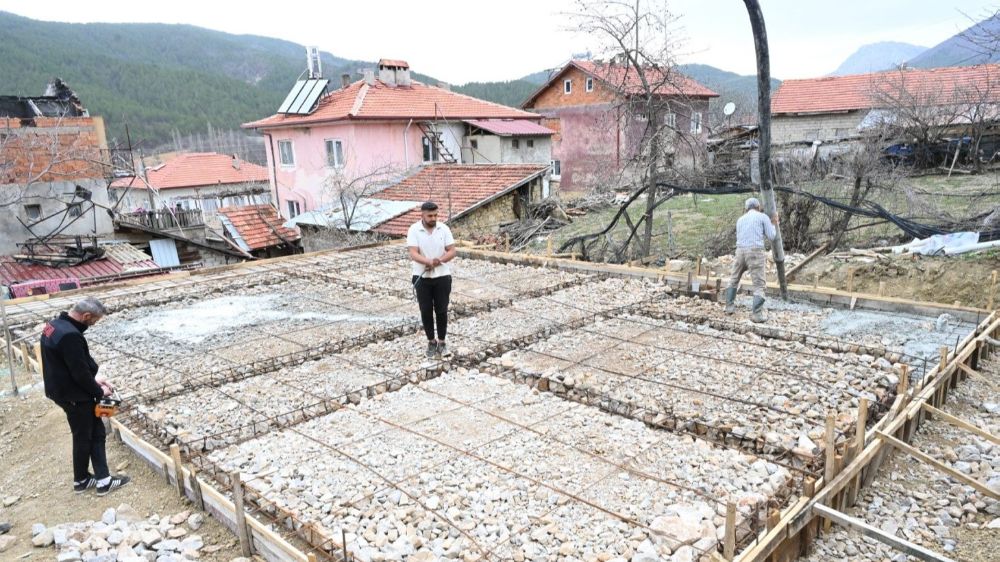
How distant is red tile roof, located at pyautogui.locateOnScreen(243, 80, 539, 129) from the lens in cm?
1559

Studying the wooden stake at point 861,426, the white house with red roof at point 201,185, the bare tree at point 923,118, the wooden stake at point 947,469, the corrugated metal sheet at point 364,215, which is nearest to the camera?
the wooden stake at point 947,469

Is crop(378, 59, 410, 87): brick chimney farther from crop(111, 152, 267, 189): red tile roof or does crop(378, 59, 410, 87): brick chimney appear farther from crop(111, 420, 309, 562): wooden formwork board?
crop(111, 420, 309, 562): wooden formwork board

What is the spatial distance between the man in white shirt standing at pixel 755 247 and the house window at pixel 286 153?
1444cm

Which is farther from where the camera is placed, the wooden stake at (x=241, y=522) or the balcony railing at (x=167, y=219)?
the balcony railing at (x=167, y=219)

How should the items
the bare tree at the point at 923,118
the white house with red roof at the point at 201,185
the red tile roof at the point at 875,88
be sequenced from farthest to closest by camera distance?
the white house with red roof at the point at 201,185 → the red tile roof at the point at 875,88 → the bare tree at the point at 923,118

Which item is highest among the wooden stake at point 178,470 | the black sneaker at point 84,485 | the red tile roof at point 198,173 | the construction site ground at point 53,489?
the red tile roof at point 198,173

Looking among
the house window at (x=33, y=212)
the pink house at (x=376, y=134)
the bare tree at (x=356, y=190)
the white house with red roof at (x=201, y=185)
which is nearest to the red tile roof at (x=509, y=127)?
the pink house at (x=376, y=134)

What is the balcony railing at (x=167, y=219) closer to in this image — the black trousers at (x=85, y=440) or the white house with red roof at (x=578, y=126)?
the white house with red roof at (x=578, y=126)

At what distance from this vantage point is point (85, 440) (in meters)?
3.24

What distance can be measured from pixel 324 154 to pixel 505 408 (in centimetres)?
1368

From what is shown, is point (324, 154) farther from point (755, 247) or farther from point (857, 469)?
point (857, 469)

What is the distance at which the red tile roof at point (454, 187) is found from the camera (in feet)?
41.3

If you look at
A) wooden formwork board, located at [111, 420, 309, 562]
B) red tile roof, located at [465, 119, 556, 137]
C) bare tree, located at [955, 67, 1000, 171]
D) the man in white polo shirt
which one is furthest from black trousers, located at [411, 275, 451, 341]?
bare tree, located at [955, 67, 1000, 171]

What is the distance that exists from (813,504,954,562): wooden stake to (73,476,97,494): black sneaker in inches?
141
